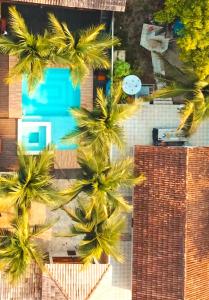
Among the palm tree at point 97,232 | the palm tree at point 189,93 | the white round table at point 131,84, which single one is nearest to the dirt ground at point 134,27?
the white round table at point 131,84

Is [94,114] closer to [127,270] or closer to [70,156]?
[70,156]

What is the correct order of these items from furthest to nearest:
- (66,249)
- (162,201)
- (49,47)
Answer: (66,249) → (162,201) → (49,47)

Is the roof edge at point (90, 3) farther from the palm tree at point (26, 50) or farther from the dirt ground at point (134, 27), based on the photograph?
the dirt ground at point (134, 27)

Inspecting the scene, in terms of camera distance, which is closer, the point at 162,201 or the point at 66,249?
the point at 162,201

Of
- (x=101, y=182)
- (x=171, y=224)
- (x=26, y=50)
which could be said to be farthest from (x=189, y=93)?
(x=26, y=50)

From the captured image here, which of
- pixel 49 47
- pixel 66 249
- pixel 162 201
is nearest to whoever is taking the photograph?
pixel 49 47

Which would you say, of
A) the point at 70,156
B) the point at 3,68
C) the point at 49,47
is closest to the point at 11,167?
the point at 70,156

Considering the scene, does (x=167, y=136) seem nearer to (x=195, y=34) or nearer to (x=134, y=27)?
(x=195, y=34)
